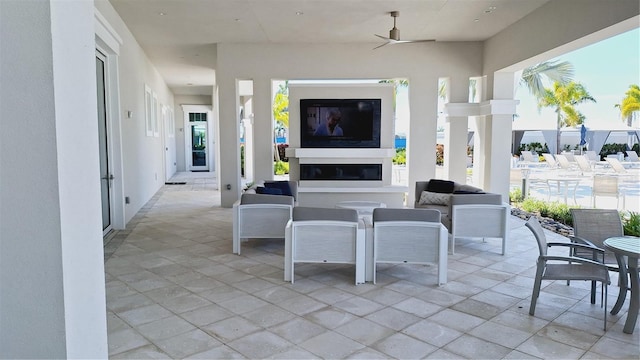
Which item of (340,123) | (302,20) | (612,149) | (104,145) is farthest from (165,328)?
(612,149)

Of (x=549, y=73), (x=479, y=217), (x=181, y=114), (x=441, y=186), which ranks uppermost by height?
(x=549, y=73)

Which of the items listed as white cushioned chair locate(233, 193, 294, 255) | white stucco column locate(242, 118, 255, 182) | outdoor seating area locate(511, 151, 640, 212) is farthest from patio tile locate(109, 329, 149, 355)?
white stucco column locate(242, 118, 255, 182)

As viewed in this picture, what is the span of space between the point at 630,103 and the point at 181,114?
64.0 ft

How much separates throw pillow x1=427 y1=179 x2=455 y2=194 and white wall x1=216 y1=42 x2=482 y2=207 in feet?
7.00

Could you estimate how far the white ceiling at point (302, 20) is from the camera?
636cm

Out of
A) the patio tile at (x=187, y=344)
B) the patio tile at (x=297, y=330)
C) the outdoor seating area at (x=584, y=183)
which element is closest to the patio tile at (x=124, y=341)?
the patio tile at (x=187, y=344)

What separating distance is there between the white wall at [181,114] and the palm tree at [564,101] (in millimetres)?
14340

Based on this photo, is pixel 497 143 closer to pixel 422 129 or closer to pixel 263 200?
pixel 422 129

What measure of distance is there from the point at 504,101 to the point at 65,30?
818cm

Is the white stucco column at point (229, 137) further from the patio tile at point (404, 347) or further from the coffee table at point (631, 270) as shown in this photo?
the coffee table at point (631, 270)

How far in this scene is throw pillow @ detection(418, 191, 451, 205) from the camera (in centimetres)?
661

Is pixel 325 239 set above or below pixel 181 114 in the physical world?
below

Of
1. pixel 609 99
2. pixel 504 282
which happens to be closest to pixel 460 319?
pixel 504 282

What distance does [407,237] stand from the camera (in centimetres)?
432
